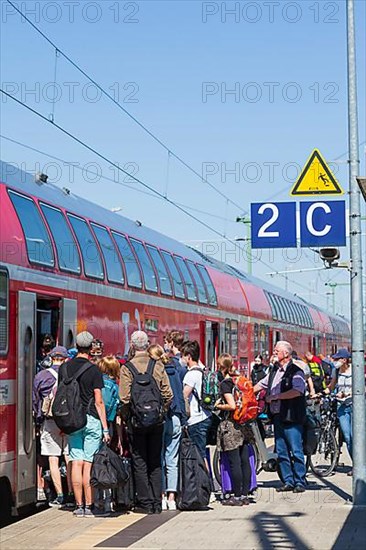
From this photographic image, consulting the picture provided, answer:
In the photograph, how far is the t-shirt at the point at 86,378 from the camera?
1177 cm

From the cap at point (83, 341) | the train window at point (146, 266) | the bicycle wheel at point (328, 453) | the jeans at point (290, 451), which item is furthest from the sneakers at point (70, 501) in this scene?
the train window at point (146, 266)

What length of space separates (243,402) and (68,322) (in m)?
2.33

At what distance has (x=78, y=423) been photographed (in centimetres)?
1159

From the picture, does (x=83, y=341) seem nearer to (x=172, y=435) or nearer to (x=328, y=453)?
(x=172, y=435)

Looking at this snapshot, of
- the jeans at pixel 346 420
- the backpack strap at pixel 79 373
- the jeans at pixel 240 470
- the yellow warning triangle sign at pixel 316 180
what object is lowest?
the jeans at pixel 240 470

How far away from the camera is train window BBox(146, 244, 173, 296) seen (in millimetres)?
19750

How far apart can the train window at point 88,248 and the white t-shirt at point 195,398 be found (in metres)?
2.41

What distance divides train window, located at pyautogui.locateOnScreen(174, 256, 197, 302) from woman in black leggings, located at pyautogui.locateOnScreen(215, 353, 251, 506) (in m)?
9.32

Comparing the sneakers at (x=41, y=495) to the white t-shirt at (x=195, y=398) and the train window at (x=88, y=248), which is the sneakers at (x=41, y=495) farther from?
the train window at (x=88, y=248)

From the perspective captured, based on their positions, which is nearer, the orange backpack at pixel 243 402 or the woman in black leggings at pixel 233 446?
the woman in black leggings at pixel 233 446

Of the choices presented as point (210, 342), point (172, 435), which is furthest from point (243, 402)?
point (210, 342)

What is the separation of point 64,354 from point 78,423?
102 cm

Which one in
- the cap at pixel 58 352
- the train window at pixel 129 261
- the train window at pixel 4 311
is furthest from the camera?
the train window at pixel 129 261

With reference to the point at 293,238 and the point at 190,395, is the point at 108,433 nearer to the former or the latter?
the point at 190,395
